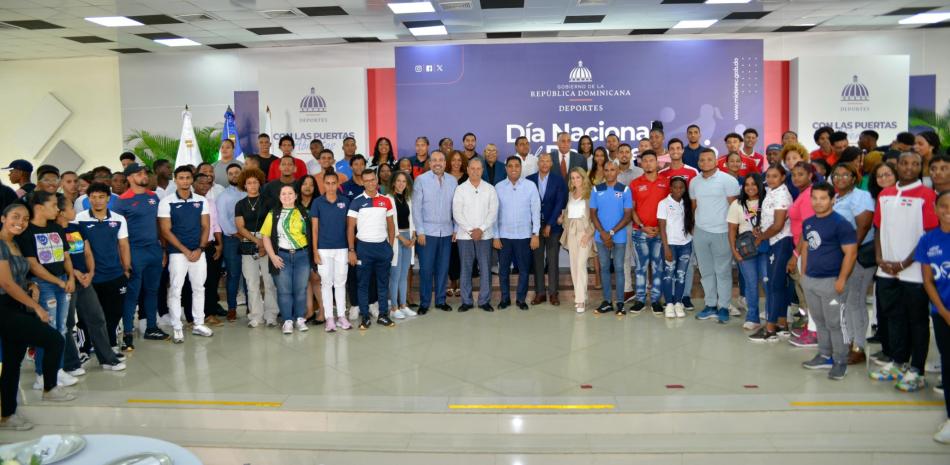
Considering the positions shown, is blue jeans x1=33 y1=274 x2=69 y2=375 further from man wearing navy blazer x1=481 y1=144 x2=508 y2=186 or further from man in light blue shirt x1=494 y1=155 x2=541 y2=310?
man wearing navy blazer x1=481 y1=144 x2=508 y2=186

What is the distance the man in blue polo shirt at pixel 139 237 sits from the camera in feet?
18.1

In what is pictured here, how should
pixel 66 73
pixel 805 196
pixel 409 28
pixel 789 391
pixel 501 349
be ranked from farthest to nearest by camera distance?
pixel 66 73 → pixel 409 28 → pixel 501 349 → pixel 805 196 → pixel 789 391

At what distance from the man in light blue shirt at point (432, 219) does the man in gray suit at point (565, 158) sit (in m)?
1.33

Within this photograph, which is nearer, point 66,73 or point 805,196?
point 805,196

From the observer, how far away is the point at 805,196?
16.2 feet

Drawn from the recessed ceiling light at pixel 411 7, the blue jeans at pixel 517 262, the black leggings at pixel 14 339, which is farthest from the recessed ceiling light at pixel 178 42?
the black leggings at pixel 14 339

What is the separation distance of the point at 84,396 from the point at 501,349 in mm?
2957

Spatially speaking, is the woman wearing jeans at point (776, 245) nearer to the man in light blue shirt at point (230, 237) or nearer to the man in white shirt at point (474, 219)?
the man in white shirt at point (474, 219)

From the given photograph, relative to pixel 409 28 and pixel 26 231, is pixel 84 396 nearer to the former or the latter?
pixel 26 231

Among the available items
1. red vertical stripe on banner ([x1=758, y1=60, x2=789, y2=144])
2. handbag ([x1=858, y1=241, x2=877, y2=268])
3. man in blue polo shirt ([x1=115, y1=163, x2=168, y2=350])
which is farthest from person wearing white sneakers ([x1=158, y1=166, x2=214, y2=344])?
red vertical stripe on banner ([x1=758, y1=60, x2=789, y2=144])

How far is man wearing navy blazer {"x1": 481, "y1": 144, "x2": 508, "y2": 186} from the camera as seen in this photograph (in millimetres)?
7215

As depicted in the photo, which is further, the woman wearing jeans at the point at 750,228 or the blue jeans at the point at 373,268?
the blue jeans at the point at 373,268

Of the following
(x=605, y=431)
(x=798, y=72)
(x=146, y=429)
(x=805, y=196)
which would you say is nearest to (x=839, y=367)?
(x=805, y=196)

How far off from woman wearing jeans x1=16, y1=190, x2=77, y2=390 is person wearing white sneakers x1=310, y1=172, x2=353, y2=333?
1.89 m
